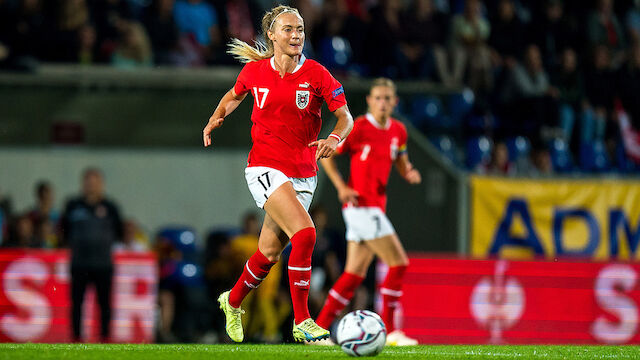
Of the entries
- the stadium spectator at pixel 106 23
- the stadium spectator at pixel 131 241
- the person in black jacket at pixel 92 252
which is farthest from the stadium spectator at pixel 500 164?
the person in black jacket at pixel 92 252

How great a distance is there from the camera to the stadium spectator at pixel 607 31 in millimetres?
A: 19609

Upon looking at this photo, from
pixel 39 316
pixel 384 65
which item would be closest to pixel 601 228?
pixel 384 65

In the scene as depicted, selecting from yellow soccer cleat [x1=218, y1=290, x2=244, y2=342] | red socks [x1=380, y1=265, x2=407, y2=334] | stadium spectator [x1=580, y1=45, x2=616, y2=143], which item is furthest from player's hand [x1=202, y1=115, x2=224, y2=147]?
stadium spectator [x1=580, y1=45, x2=616, y2=143]

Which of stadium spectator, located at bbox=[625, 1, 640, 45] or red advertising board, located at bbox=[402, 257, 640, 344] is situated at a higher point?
stadium spectator, located at bbox=[625, 1, 640, 45]

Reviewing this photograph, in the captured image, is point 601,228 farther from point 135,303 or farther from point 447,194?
point 135,303

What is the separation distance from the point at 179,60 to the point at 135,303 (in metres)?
3.98

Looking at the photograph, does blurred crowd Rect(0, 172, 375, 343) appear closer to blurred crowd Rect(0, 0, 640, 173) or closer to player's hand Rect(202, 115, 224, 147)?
blurred crowd Rect(0, 0, 640, 173)

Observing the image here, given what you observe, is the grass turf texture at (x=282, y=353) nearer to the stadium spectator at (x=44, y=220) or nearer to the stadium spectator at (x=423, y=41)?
the stadium spectator at (x=44, y=220)

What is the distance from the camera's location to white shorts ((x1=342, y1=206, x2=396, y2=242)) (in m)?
10.1

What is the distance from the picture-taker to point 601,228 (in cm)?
1467

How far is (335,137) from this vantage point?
769 centimetres

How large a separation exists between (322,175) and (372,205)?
5256 millimetres

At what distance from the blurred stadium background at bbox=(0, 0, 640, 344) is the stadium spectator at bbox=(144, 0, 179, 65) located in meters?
0.03

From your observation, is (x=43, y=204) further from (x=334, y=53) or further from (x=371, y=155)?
(x=371, y=155)
